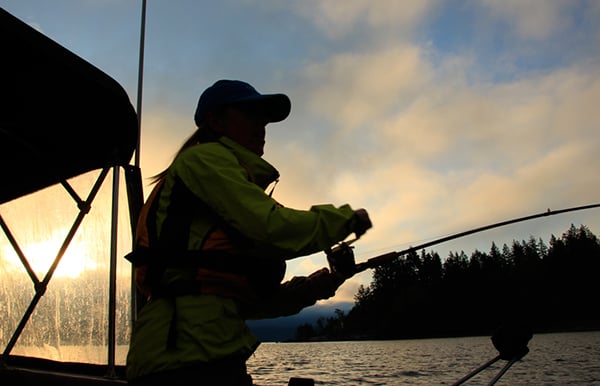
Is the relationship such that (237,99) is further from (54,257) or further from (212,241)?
(54,257)

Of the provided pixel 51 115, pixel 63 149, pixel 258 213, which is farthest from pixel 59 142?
pixel 258 213

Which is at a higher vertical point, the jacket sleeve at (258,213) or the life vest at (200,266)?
the jacket sleeve at (258,213)

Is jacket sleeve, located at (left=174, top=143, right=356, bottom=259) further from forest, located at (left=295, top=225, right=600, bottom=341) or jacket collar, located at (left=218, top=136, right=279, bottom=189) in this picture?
forest, located at (left=295, top=225, right=600, bottom=341)

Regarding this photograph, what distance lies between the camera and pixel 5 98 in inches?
146

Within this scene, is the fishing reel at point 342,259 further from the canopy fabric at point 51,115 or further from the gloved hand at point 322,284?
the canopy fabric at point 51,115

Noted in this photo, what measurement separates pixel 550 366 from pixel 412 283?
100 meters

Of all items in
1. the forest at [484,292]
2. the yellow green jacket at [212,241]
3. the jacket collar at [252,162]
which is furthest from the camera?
the forest at [484,292]

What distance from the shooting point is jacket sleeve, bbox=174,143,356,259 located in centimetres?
178

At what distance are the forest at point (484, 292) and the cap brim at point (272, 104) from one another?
82.8 meters

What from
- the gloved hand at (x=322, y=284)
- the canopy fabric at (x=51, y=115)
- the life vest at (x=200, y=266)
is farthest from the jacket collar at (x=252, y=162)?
the canopy fabric at (x=51, y=115)

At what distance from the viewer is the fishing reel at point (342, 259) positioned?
2.25 metres

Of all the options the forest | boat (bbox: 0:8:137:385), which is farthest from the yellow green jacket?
the forest

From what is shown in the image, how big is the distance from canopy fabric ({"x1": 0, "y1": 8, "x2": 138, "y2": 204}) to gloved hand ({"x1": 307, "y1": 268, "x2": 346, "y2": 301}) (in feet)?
7.26

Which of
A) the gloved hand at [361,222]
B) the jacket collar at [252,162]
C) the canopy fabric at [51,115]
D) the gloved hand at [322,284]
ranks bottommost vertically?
the gloved hand at [322,284]
